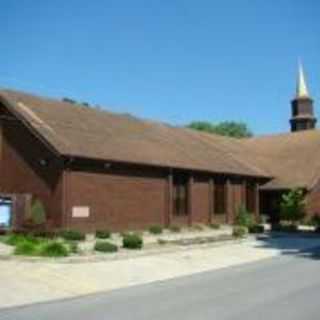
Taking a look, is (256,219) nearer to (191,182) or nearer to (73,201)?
(191,182)

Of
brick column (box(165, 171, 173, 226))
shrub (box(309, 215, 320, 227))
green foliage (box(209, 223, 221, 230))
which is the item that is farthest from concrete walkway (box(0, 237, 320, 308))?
shrub (box(309, 215, 320, 227))

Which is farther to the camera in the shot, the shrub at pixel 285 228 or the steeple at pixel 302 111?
the steeple at pixel 302 111

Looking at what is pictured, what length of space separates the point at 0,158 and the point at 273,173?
68.5ft

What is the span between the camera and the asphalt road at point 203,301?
11.3 m

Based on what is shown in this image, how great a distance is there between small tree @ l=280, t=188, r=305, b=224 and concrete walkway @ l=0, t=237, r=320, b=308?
12.5 meters

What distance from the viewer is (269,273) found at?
18000 millimetres

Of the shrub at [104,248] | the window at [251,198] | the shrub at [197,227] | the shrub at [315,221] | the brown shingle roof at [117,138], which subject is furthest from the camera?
the window at [251,198]

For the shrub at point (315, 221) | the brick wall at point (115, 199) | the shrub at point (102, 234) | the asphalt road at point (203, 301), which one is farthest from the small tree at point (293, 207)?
the asphalt road at point (203, 301)

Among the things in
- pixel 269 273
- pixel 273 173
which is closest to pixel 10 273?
pixel 269 273

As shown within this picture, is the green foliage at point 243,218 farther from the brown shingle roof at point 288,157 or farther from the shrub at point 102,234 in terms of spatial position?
the shrub at point 102,234

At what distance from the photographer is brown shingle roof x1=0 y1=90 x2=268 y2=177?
30.2 m

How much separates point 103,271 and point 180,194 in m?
18.6

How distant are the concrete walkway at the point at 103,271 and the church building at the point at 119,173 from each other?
6.91 m

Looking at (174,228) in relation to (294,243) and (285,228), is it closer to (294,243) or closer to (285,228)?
(285,228)
